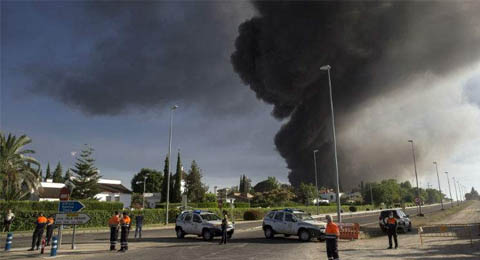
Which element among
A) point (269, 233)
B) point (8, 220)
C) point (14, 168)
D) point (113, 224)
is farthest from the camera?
point (14, 168)

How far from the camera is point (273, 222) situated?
1859 centimetres

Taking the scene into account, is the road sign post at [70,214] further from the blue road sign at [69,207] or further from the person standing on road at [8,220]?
the person standing on road at [8,220]

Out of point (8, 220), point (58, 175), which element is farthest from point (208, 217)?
point (58, 175)

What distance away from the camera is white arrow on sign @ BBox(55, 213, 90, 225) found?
535 inches

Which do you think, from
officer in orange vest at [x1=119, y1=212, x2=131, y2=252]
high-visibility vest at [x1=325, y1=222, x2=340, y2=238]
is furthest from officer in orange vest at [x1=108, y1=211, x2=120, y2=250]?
high-visibility vest at [x1=325, y1=222, x2=340, y2=238]

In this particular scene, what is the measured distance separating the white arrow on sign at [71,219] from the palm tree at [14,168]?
21805 millimetres

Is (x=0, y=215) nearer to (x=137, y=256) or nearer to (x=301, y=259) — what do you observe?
(x=137, y=256)

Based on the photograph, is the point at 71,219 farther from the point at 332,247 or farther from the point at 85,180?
the point at 85,180

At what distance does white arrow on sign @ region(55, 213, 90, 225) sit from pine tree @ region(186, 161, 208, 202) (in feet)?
162

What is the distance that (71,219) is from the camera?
13.8 meters

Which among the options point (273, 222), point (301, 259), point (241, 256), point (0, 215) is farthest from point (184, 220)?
point (0, 215)

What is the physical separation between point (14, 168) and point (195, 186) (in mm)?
34487

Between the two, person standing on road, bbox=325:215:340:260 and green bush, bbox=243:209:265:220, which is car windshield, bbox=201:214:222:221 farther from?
green bush, bbox=243:209:265:220

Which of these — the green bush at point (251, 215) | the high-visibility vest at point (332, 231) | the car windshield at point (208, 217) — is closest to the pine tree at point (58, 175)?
the green bush at point (251, 215)
